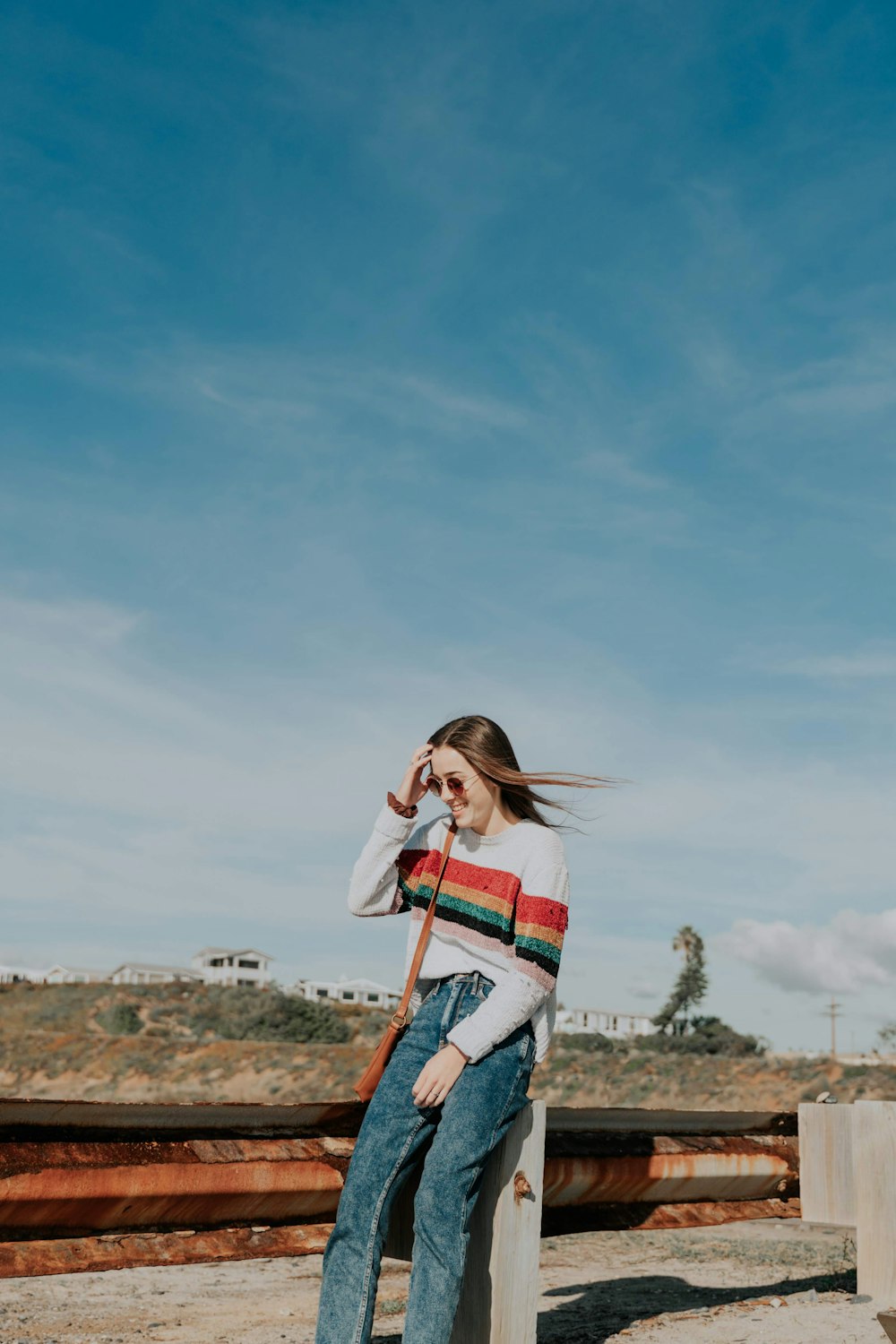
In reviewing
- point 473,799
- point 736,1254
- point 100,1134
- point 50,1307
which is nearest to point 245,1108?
point 100,1134

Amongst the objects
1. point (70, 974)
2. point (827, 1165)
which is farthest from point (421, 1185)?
point (70, 974)

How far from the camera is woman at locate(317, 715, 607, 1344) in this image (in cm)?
333

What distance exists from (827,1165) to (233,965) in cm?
8889

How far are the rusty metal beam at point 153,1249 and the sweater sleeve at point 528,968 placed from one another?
0.81 m

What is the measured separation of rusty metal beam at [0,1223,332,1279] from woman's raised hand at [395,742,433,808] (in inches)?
52.2

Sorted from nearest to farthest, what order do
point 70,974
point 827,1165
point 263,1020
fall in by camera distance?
point 827,1165 < point 263,1020 < point 70,974

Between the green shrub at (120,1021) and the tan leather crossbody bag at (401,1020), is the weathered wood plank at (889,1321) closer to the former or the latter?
the tan leather crossbody bag at (401,1020)

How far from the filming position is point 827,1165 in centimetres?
487

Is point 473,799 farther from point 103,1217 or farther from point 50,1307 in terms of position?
point 50,1307

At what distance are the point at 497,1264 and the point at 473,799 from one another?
1364mm

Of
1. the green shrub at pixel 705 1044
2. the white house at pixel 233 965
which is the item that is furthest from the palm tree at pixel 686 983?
the white house at pixel 233 965

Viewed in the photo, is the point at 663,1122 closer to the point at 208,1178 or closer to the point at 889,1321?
the point at 208,1178

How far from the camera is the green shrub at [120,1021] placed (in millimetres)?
42875

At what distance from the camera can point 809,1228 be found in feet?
34.3
